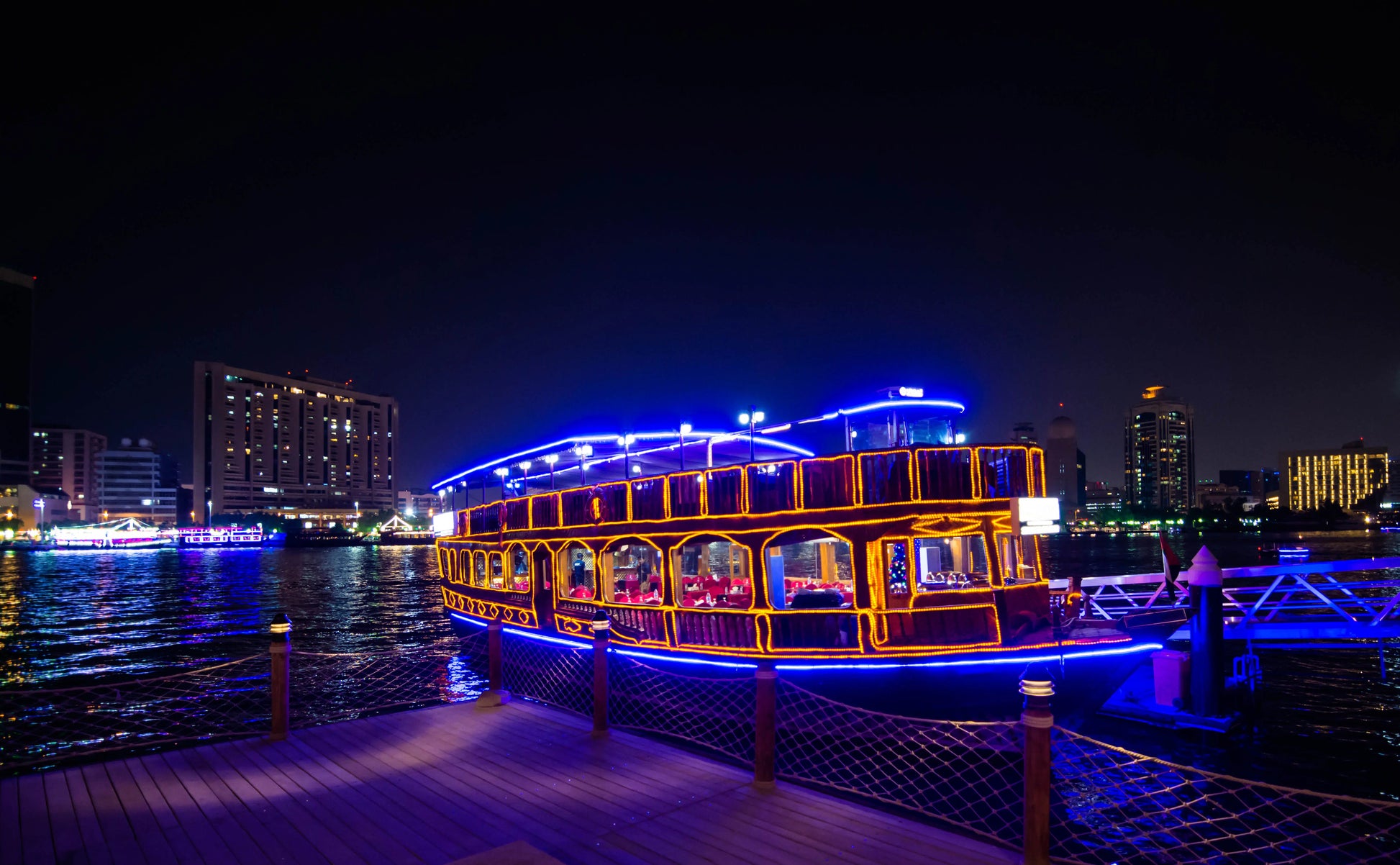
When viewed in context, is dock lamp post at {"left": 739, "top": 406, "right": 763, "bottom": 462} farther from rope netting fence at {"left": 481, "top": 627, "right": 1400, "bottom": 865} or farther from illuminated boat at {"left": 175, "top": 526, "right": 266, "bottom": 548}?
illuminated boat at {"left": 175, "top": 526, "right": 266, "bottom": 548}

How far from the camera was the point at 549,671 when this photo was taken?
829 inches

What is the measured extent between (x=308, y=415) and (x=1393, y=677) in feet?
686

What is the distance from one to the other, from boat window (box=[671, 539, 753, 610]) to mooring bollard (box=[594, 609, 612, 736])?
510 centimetres

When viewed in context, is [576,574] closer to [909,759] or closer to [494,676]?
[494,676]

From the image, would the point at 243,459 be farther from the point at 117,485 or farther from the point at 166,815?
the point at 166,815

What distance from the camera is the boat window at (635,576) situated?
17219 millimetres

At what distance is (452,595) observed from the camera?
2736cm

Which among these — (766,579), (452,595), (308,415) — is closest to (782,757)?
(766,579)

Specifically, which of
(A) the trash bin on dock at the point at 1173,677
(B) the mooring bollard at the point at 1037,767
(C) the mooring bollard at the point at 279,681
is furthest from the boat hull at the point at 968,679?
(C) the mooring bollard at the point at 279,681

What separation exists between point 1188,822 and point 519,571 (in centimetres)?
1714

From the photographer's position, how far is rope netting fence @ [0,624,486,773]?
16.6m

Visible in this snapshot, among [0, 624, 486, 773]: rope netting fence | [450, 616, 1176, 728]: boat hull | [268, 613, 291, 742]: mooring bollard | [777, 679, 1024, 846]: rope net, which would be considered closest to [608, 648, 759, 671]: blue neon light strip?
[777, 679, 1024, 846]: rope net

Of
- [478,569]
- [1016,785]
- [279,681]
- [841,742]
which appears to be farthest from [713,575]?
[478,569]

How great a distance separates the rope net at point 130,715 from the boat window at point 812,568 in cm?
1014
